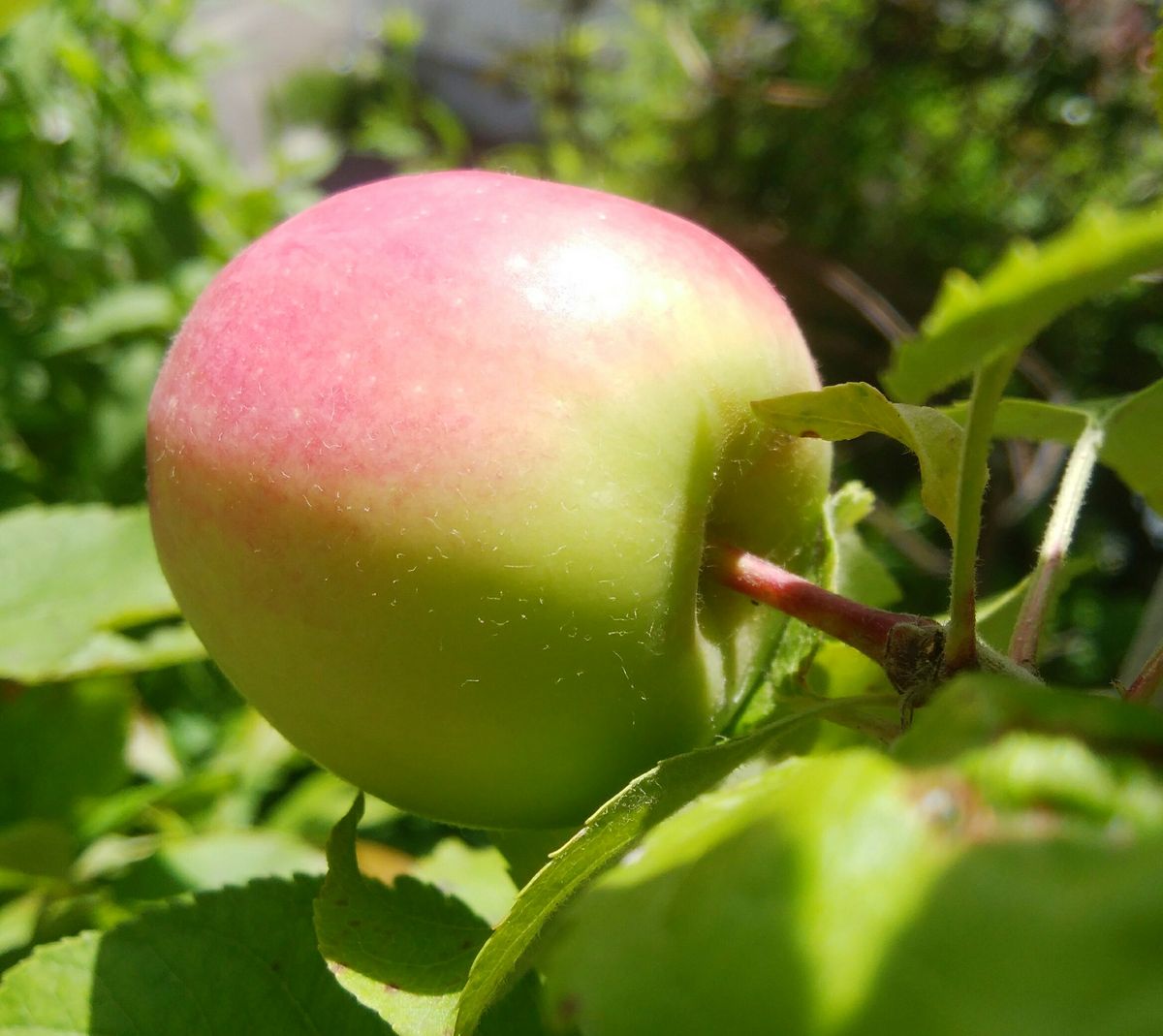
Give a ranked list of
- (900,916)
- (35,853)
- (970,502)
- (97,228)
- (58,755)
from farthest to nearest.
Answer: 1. (97,228)
2. (58,755)
3. (35,853)
4. (970,502)
5. (900,916)

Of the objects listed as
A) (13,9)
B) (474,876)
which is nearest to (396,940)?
(474,876)

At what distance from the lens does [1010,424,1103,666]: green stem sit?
393 millimetres

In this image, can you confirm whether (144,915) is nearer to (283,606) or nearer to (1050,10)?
(283,606)

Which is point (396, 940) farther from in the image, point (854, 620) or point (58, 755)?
point (58, 755)

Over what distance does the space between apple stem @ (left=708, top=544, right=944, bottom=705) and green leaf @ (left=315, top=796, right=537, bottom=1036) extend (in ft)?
0.60

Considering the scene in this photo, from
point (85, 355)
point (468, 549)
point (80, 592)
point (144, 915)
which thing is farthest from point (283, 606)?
point (85, 355)

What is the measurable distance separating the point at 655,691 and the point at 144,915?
0.30 m

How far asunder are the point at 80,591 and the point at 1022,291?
27.0 inches

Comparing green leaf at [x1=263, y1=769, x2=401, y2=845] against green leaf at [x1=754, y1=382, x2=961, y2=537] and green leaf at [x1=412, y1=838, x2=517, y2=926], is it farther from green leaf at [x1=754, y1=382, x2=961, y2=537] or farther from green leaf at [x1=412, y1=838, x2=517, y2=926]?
green leaf at [x1=754, y1=382, x2=961, y2=537]

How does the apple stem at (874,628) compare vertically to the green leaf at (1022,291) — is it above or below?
below

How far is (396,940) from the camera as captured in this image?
436 millimetres

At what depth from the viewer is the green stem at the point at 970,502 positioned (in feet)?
0.97

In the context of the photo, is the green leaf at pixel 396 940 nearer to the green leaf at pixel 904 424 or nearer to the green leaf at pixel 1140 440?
the green leaf at pixel 904 424

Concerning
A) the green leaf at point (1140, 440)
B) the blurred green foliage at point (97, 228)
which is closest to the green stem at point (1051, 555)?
the green leaf at point (1140, 440)
